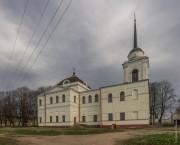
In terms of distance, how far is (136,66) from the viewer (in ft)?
149

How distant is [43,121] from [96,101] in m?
14.7

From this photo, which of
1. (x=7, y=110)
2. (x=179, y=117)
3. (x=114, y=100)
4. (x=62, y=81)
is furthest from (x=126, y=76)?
(x=7, y=110)

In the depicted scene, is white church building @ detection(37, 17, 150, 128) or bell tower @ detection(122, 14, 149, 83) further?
bell tower @ detection(122, 14, 149, 83)

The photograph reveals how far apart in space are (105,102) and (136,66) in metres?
9.78

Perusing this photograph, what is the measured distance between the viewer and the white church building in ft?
133

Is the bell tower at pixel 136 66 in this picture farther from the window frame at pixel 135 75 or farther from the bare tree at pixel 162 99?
the bare tree at pixel 162 99

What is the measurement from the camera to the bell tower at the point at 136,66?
146 feet

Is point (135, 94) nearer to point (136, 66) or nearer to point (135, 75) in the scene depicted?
point (135, 75)

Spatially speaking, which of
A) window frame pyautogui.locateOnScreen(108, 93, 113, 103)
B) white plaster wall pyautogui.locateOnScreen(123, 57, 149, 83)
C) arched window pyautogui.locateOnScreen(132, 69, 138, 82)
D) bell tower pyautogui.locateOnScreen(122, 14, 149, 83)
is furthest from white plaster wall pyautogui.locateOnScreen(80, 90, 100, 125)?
arched window pyautogui.locateOnScreen(132, 69, 138, 82)

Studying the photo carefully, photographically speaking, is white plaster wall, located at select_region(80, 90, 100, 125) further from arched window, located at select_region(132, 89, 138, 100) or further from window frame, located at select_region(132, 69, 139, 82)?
arched window, located at select_region(132, 89, 138, 100)

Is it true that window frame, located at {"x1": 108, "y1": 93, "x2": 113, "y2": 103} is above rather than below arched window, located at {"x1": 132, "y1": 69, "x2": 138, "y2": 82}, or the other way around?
below

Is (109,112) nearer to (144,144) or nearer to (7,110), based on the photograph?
(144,144)

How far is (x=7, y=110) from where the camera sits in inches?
2719

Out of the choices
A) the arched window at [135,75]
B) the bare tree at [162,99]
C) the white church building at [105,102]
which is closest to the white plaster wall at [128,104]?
Result: the white church building at [105,102]
